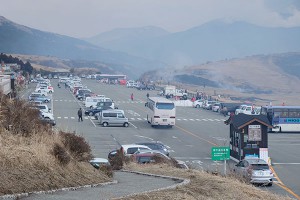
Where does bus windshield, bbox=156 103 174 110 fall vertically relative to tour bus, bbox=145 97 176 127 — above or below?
above

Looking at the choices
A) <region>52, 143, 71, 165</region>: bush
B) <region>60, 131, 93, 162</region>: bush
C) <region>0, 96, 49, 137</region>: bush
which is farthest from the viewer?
<region>60, 131, 93, 162</region>: bush

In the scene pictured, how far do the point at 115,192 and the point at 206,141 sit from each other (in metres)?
26.4

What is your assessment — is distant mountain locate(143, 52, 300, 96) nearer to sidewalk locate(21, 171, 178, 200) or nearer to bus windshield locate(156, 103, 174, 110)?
bus windshield locate(156, 103, 174, 110)

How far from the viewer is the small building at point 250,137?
98.7ft

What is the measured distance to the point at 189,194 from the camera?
11977mm

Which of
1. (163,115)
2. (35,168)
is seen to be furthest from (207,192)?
(163,115)

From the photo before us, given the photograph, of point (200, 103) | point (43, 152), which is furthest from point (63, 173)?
point (200, 103)

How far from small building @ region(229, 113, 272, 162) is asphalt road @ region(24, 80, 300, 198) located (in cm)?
97

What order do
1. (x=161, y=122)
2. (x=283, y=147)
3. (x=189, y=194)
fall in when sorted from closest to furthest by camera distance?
1. (x=189, y=194)
2. (x=283, y=147)
3. (x=161, y=122)

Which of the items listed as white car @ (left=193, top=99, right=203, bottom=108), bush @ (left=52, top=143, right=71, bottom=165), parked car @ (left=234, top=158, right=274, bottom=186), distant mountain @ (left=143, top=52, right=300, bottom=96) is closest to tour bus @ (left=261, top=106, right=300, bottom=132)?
white car @ (left=193, top=99, right=203, bottom=108)

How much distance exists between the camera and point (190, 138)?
39.9 m

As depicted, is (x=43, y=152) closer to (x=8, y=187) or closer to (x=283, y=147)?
(x=8, y=187)

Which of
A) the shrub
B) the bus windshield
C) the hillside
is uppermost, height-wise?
the hillside

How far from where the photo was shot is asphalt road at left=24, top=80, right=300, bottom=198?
27.7 metres
